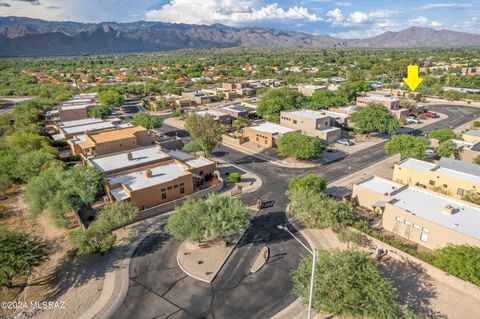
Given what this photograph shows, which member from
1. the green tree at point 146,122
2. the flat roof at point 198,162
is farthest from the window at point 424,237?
A: the green tree at point 146,122

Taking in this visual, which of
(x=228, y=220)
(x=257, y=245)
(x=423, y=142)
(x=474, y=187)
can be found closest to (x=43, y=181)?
(x=228, y=220)

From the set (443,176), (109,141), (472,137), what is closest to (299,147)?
(443,176)

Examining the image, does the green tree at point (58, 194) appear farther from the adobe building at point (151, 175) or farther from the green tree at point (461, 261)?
the green tree at point (461, 261)

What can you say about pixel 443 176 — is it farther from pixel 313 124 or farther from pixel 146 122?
pixel 146 122

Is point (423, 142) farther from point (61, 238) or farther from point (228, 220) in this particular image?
point (61, 238)

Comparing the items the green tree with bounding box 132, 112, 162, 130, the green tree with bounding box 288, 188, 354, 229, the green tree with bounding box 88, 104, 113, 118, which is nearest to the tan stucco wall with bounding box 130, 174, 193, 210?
the green tree with bounding box 288, 188, 354, 229
